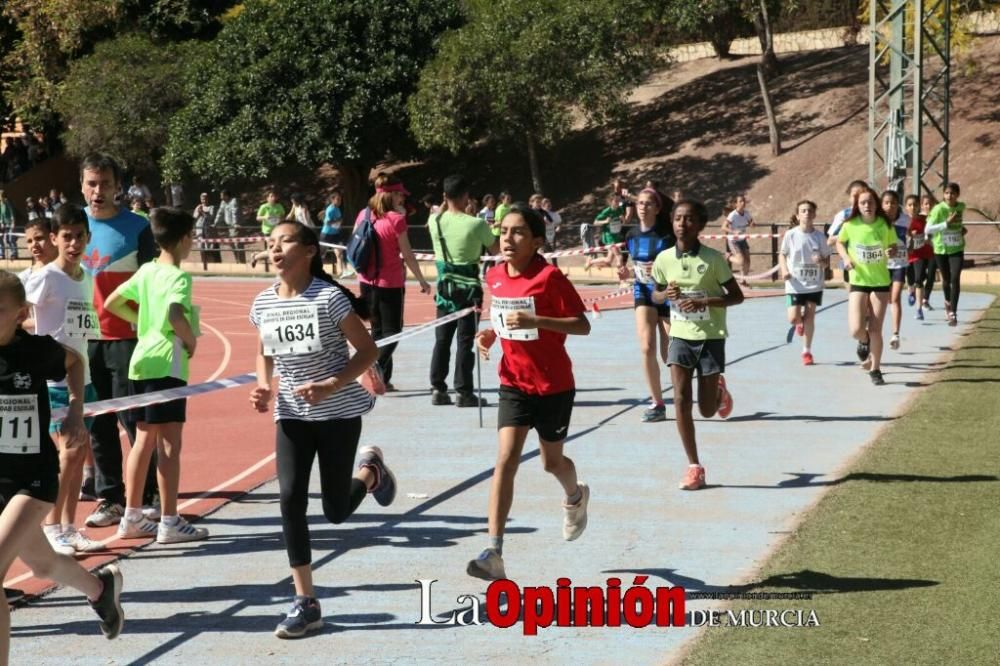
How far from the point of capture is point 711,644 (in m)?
6.18

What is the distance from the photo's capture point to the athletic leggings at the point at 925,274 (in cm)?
2112

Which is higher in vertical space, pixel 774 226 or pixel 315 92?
pixel 315 92

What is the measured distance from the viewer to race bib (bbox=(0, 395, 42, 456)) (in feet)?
18.9

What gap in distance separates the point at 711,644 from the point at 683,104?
4472cm

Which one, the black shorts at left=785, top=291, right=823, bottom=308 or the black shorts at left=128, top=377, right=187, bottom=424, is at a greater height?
the black shorts at left=128, top=377, right=187, bottom=424

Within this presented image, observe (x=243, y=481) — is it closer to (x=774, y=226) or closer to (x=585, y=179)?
(x=774, y=226)

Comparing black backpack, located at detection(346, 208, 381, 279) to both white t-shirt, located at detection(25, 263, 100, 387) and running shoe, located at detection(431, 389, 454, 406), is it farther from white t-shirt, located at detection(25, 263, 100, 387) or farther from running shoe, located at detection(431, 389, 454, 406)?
white t-shirt, located at detection(25, 263, 100, 387)

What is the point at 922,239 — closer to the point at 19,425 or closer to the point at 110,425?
the point at 110,425

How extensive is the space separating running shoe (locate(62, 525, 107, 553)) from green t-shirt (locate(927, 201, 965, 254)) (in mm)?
15006

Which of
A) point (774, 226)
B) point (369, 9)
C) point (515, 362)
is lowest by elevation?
point (774, 226)

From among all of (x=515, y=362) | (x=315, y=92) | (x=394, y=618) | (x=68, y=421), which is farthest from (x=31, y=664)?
(x=315, y=92)

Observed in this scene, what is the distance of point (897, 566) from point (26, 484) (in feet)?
13.6

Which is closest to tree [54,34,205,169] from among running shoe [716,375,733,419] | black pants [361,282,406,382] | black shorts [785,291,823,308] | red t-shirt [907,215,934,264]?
red t-shirt [907,215,934,264]

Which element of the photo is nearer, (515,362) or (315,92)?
(515,362)
